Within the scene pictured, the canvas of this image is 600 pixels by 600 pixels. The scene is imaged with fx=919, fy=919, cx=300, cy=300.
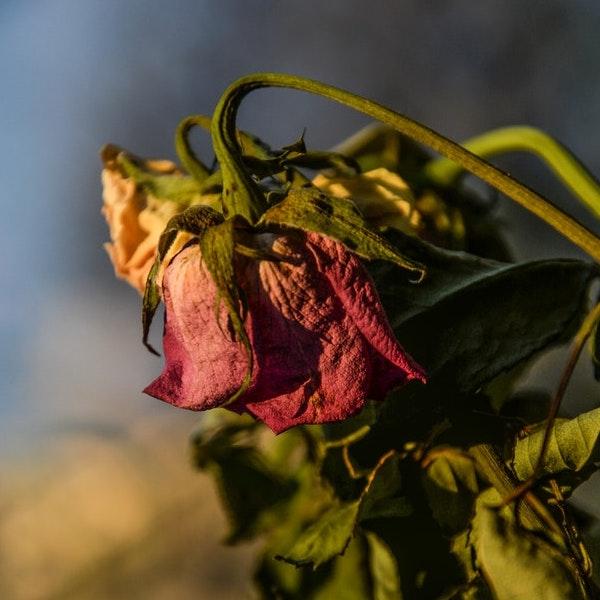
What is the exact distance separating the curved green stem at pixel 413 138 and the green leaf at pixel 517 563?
0.12m

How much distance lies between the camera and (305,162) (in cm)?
40

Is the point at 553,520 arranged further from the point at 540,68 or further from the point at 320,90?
the point at 540,68

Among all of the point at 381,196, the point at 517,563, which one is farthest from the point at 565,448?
the point at 381,196

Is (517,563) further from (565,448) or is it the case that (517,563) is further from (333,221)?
(333,221)

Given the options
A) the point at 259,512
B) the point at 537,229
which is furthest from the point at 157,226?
the point at 537,229

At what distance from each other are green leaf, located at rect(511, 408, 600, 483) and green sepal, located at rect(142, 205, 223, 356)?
16cm

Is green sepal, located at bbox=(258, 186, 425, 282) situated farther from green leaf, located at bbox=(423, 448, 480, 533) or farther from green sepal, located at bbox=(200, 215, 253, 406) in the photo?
green leaf, located at bbox=(423, 448, 480, 533)

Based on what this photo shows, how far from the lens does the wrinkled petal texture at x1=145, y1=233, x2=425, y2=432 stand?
0.99 ft

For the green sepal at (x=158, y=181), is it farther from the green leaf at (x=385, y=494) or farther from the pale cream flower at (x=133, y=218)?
the green leaf at (x=385, y=494)

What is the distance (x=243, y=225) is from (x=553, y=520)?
18cm

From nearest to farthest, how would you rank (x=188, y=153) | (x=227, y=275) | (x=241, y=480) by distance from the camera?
(x=227, y=275), (x=188, y=153), (x=241, y=480)

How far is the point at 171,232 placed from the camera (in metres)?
0.32

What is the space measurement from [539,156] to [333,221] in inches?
7.6

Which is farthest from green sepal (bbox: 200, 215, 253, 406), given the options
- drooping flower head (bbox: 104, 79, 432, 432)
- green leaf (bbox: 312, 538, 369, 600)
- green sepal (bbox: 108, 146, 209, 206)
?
green leaf (bbox: 312, 538, 369, 600)
